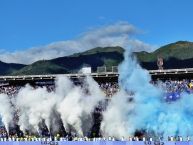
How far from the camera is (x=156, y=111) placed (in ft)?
230

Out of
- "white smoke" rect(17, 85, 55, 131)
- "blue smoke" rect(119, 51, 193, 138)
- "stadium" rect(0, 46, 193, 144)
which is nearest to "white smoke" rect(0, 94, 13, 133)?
"stadium" rect(0, 46, 193, 144)

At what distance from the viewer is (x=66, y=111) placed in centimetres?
7894

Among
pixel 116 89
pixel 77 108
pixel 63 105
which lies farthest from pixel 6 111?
pixel 116 89

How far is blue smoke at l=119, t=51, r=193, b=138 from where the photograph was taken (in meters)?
68.5

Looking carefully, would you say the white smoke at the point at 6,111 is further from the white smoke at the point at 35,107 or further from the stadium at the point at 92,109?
the white smoke at the point at 35,107

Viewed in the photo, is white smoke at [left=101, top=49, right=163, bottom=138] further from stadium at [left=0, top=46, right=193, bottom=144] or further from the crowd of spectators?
the crowd of spectators

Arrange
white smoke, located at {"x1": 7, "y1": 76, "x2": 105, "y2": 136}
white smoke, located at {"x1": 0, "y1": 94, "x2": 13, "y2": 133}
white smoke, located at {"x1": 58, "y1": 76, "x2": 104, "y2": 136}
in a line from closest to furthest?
white smoke, located at {"x1": 58, "y1": 76, "x2": 104, "y2": 136}, white smoke, located at {"x1": 7, "y1": 76, "x2": 105, "y2": 136}, white smoke, located at {"x1": 0, "y1": 94, "x2": 13, "y2": 133}

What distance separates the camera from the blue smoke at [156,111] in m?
68.5

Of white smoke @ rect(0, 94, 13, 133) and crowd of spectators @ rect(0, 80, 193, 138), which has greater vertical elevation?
crowd of spectators @ rect(0, 80, 193, 138)

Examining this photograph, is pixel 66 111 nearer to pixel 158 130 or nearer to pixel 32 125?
pixel 32 125

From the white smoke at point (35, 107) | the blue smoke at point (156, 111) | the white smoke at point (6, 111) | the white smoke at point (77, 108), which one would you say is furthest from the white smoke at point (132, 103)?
the white smoke at point (6, 111)

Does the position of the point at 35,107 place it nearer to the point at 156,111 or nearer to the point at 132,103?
the point at 132,103

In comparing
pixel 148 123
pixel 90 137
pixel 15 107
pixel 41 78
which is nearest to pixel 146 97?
pixel 148 123

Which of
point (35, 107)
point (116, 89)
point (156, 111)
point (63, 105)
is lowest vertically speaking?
point (156, 111)
